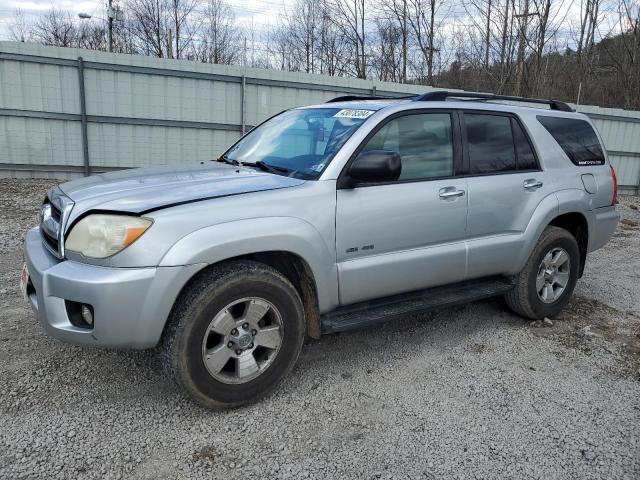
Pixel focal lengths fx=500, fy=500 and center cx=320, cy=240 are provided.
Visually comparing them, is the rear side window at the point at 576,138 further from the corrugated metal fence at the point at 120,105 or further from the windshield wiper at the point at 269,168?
the corrugated metal fence at the point at 120,105

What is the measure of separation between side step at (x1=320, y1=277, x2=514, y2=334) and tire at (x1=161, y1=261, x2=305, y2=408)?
0.89 ft

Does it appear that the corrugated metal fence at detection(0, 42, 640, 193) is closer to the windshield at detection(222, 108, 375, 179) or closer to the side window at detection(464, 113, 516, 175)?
the windshield at detection(222, 108, 375, 179)

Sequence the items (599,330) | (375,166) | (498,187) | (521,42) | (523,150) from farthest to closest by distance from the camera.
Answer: (521,42) → (599,330) → (523,150) → (498,187) → (375,166)

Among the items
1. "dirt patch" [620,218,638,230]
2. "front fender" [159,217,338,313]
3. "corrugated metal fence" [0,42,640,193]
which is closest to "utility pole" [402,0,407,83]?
"corrugated metal fence" [0,42,640,193]

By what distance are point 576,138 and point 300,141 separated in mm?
2575

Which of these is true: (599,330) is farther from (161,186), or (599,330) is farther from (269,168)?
(161,186)

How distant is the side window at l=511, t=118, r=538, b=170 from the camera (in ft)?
13.2

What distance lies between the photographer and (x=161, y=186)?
9.46ft

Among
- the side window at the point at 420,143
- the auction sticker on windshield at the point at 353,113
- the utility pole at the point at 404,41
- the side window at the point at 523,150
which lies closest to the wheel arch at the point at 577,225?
the side window at the point at 523,150

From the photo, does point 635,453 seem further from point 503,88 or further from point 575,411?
point 503,88

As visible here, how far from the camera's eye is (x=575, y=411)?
2.97 metres

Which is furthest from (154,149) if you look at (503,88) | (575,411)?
(503,88)

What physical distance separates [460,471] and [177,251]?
1767mm

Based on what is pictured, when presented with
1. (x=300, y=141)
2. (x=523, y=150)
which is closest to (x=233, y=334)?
(x=300, y=141)
